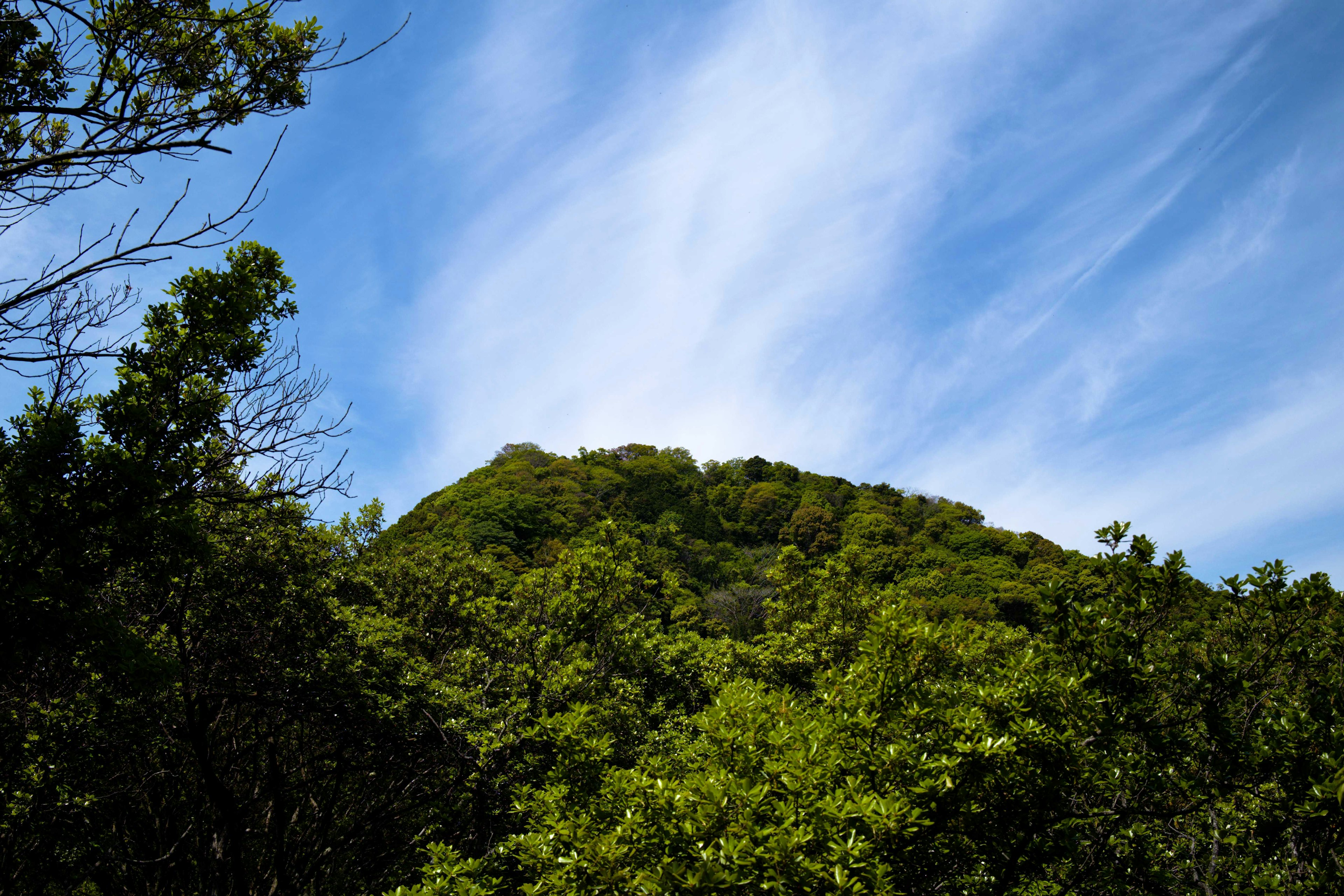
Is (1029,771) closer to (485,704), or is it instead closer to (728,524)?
(485,704)

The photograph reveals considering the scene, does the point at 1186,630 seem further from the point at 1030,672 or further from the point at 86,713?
the point at 86,713

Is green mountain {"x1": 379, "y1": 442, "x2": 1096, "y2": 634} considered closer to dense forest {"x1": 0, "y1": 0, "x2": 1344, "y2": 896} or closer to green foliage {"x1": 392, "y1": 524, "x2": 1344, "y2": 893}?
dense forest {"x1": 0, "y1": 0, "x2": 1344, "y2": 896}

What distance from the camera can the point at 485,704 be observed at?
25.4 ft

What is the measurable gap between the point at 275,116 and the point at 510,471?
137ft

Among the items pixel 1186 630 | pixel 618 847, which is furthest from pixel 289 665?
pixel 1186 630

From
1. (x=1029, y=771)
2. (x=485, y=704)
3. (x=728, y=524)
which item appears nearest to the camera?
(x=1029, y=771)

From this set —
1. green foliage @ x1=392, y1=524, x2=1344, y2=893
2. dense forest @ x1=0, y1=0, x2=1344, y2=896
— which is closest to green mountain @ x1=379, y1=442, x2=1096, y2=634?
dense forest @ x1=0, y1=0, x2=1344, y2=896

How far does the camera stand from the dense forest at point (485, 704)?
3811 millimetres

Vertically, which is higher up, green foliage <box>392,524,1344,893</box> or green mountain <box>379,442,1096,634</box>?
green mountain <box>379,442,1096,634</box>

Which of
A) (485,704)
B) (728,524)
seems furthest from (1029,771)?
A: (728,524)

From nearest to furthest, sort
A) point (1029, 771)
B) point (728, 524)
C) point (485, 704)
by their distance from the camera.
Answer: point (1029, 771), point (485, 704), point (728, 524)

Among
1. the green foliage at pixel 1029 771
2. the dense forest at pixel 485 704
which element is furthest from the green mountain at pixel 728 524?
the green foliage at pixel 1029 771

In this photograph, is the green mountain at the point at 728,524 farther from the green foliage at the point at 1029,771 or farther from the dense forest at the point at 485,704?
the green foliage at the point at 1029,771

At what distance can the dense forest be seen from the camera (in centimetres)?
381
